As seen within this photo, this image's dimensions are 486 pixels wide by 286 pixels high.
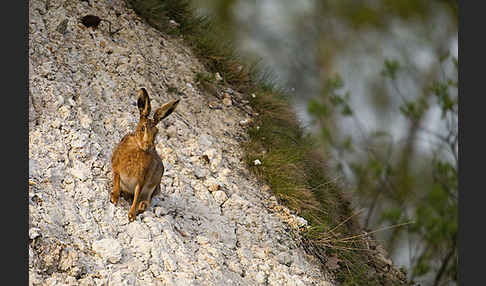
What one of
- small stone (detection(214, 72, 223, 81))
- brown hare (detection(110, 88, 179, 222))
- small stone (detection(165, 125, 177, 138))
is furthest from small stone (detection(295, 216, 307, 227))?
small stone (detection(214, 72, 223, 81))

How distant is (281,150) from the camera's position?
302 inches

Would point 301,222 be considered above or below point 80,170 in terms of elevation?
below

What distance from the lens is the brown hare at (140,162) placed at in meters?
5.80

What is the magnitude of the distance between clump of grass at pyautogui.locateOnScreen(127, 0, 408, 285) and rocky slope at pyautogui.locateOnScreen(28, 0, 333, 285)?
6.3 inches

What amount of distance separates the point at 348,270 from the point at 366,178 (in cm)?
561

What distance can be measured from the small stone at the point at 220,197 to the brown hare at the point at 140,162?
839 millimetres

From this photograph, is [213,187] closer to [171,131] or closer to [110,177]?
[171,131]

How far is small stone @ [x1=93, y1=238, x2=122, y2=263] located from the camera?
5.68m

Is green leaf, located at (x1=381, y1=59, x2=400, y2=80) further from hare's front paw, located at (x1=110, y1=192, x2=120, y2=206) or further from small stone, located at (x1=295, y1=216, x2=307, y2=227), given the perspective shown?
hare's front paw, located at (x1=110, y1=192, x2=120, y2=206)

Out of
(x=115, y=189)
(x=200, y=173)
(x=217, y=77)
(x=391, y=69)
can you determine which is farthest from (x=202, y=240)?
(x=391, y=69)

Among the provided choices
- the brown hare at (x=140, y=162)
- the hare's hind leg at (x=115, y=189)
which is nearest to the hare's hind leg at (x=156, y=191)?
the brown hare at (x=140, y=162)

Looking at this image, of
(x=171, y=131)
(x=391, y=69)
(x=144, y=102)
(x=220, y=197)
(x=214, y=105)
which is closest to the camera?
(x=144, y=102)

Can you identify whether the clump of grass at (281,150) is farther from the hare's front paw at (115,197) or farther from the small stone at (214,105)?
the hare's front paw at (115,197)

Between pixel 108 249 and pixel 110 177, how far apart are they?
77 centimetres
